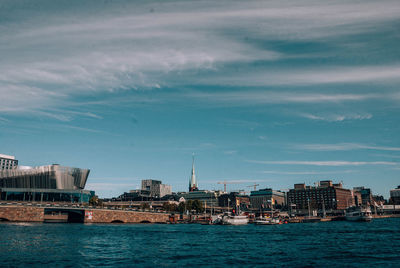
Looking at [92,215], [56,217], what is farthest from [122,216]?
[56,217]

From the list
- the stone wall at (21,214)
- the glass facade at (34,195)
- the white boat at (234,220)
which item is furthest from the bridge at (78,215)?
the white boat at (234,220)

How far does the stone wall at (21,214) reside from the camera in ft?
389

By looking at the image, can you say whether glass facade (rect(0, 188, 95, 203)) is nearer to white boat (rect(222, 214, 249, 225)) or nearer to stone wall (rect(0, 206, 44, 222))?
stone wall (rect(0, 206, 44, 222))

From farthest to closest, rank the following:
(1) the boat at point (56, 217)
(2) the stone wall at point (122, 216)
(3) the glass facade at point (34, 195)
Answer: (3) the glass facade at point (34, 195) < (1) the boat at point (56, 217) < (2) the stone wall at point (122, 216)

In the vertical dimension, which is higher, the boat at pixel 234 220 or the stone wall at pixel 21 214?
the stone wall at pixel 21 214

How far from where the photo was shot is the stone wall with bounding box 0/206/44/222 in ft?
389

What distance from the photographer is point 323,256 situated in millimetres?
42281

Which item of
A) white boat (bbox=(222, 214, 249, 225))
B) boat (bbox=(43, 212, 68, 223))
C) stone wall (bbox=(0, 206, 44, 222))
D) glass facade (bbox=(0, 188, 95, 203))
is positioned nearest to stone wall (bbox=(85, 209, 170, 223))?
stone wall (bbox=(0, 206, 44, 222))

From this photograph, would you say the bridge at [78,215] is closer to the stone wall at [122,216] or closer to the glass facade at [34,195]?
the stone wall at [122,216]

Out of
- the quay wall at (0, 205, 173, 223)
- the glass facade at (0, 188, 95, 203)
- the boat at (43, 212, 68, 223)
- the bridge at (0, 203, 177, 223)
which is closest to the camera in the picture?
the quay wall at (0, 205, 173, 223)

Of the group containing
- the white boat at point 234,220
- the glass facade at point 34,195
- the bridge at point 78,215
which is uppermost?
the glass facade at point 34,195

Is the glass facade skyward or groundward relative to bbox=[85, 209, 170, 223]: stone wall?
skyward

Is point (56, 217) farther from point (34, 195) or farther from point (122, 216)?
point (34, 195)

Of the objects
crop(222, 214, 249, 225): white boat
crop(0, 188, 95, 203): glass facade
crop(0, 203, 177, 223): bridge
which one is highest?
crop(0, 188, 95, 203): glass facade
